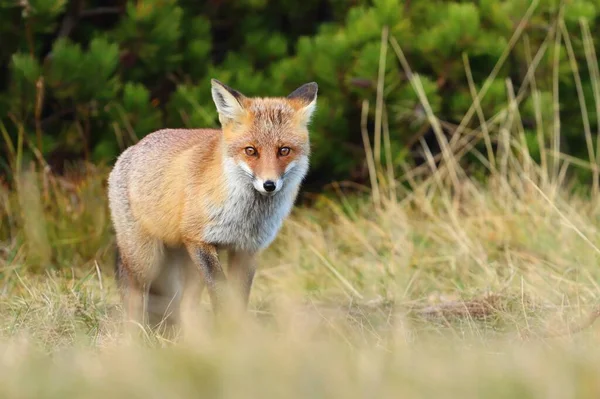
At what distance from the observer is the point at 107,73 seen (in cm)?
709

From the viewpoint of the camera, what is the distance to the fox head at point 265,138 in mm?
4578

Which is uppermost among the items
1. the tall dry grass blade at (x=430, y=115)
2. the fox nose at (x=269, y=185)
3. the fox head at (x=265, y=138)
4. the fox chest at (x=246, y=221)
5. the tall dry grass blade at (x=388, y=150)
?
the fox head at (x=265, y=138)

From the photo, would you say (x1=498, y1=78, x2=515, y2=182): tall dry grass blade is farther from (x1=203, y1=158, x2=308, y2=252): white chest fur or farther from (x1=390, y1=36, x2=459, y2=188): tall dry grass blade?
(x1=203, y1=158, x2=308, y2=252): white chest fur

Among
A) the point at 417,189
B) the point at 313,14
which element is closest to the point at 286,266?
the point at 417,189

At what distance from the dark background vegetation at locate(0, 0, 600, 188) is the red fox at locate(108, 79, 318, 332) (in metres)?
2.13

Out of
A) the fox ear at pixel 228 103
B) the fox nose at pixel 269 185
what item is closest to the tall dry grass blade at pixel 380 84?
the fox ear at pixel 228 103

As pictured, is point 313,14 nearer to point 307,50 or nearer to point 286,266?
point 307,50

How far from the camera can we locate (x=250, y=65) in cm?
823

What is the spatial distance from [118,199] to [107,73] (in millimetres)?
2141

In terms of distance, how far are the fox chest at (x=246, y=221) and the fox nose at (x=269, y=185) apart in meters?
0.24

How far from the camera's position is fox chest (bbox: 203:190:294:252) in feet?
15.3

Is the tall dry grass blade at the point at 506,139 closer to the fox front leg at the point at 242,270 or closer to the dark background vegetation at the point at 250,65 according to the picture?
the dark background vegetation at the point at 250,65

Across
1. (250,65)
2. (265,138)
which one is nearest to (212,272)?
(265,138)

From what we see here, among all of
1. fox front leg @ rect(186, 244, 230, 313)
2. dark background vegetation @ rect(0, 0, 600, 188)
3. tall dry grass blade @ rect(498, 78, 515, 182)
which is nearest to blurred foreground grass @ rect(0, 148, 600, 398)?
tall dry grass blade @ rect(498, 78, 515, 182)
